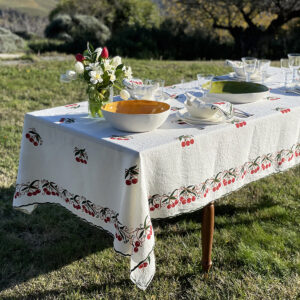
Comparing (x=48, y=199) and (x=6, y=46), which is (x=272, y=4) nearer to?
(x=6, y=46)

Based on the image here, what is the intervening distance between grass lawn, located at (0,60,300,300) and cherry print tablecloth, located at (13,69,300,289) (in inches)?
17.9

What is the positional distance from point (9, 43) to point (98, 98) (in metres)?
9.01

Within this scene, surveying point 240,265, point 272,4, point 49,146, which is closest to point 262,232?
point 240,265

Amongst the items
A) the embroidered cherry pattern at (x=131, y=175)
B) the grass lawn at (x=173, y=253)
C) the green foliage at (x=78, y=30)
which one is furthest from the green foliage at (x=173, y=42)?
the embroidered cherry pattern at (x=131, y=175)

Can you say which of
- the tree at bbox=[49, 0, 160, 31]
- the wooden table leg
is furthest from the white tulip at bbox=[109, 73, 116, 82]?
the tree at bbox=[49, 0, 160, 31]

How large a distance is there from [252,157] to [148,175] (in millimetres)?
775

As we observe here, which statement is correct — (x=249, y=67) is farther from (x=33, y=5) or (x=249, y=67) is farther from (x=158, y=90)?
(x=33, y=5)

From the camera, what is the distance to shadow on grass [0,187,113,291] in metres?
2.65

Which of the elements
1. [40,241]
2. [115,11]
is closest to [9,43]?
[115,11]

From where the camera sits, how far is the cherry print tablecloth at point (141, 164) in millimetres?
1918

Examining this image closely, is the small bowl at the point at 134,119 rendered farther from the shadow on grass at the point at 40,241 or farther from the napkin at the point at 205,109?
the shadow on grass at the point at 40,241

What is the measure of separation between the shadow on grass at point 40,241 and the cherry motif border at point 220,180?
3.18ft

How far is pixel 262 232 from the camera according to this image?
10.0ft

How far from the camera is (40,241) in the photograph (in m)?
2.96
